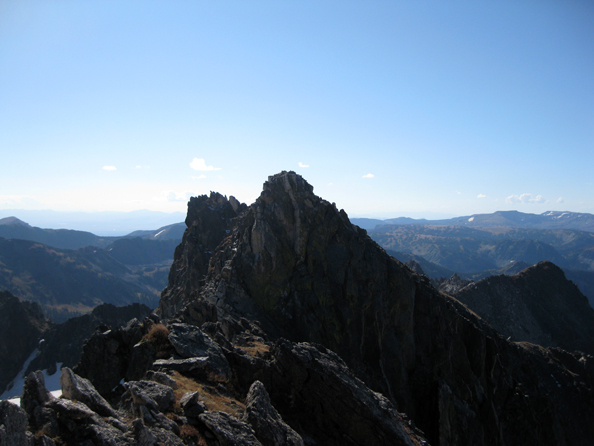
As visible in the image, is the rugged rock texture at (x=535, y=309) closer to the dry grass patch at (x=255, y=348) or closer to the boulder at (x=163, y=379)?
the dry grass patch at (x=255, y=348)

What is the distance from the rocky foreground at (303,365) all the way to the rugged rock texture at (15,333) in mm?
84530

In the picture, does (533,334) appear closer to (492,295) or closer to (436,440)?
(492,295)

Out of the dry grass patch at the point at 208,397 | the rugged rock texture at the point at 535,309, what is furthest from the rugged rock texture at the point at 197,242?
the rugged rock texture at the point at 535,309

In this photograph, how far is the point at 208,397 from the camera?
19.2m

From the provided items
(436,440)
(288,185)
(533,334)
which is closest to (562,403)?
(436,440)

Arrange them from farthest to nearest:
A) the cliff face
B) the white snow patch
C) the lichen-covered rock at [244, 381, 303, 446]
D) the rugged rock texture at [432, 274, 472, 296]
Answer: the rugged rock texture at [432, 274, 472, 296] < the white snow patch < the cliff face < the lichen-covered rock at [244, 381, 303, 446]

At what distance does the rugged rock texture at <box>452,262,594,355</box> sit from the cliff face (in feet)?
217

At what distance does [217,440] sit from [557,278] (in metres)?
178

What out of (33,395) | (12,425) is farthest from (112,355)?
(12,425)

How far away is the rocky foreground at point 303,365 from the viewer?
51.9ft

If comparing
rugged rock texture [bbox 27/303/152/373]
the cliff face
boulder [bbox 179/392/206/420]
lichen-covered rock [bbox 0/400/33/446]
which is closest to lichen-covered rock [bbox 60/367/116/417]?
boulder [bbox 179/392/206/420]

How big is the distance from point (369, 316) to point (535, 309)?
11741cm

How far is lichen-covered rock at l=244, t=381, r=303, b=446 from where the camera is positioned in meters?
17.0

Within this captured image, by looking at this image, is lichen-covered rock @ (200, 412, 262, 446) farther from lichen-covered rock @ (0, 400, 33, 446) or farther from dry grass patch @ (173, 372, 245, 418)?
lichen-covered rock @ (0, 400, 33, 446)
